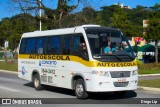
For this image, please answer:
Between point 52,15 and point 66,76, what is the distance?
20.8m

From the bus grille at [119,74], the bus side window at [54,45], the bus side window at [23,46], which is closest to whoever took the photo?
the bus grille at [119,74]

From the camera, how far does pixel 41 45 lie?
1747 centimetres

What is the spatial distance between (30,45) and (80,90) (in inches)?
207

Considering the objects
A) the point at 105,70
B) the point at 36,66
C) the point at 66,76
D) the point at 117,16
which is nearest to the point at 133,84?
the point at 105,70

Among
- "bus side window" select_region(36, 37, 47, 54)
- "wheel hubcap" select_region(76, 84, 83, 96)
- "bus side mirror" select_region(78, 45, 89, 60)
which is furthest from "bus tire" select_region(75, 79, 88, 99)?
"bus side window" select_region(36, 37, 47, 54)

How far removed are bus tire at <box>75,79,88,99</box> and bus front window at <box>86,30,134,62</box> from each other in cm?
119

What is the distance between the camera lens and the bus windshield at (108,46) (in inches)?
547

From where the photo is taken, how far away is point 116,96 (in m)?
15.4

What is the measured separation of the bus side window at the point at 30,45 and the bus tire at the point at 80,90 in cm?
447

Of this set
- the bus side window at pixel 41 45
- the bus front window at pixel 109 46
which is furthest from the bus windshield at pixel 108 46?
the bus side window at pixel 41 45

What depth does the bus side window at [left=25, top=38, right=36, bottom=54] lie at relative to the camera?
1821 centimetres

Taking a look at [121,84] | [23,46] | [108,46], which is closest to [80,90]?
[121,84]

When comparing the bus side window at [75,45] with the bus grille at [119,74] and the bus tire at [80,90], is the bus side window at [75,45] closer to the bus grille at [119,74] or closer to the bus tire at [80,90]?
the bus tire at [80,90]

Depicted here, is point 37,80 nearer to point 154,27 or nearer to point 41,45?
point 41,45
